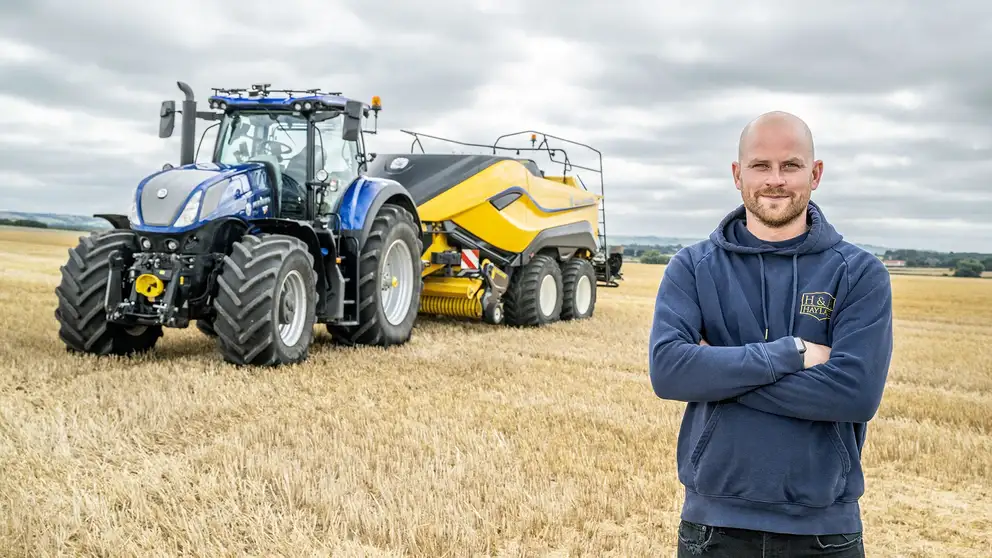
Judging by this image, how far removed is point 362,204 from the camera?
30.2ft

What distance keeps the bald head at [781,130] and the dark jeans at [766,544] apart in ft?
3.18

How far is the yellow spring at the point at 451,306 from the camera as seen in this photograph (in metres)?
12.2

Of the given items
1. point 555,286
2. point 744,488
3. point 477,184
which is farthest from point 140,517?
point 555,286

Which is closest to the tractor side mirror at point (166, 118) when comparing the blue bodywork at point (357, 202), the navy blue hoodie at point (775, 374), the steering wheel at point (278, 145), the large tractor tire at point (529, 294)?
the steering wheel at point (278, 145)

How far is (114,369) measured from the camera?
24.2 feet

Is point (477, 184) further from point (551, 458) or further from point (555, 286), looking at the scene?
point (551, 458)

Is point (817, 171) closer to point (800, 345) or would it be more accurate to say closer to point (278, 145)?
point (800, 345)

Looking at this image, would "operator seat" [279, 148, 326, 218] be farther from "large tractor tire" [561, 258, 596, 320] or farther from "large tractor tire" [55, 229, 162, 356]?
"large tractor tire" [561, 258, 596, 320]

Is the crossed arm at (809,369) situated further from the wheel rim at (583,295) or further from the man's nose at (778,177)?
the wheel rim at (583,295)

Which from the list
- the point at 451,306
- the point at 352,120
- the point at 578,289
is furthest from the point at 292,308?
the point at 578,289

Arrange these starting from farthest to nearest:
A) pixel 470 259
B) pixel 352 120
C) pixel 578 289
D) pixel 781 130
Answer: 1. pixel 578 289
2. pixel 470 259
3. pixel 352 120
4. pixel 781 130

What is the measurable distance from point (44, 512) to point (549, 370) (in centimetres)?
549

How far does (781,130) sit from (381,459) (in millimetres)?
3365

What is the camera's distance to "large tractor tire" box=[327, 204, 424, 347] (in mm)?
9188
